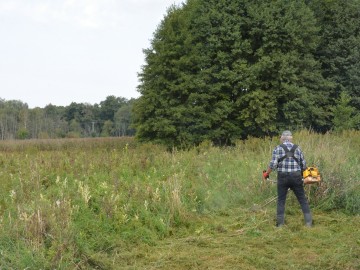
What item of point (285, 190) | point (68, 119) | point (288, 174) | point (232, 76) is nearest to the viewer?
point (288, 174)

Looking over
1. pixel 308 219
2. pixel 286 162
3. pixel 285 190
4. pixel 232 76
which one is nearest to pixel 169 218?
pixel 285 190

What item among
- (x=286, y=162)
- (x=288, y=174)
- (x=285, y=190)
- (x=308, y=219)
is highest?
(x=286, y=162)

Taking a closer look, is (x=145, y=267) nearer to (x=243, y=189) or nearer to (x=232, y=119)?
(x=243, y=189)

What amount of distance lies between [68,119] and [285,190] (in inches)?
3948

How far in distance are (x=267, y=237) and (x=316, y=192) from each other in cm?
240

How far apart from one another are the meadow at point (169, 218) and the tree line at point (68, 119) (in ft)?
192

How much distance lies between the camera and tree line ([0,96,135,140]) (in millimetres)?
78875

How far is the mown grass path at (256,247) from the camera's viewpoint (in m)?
5.30

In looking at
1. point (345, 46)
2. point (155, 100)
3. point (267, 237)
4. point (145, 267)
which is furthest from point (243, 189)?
point (345, 46)

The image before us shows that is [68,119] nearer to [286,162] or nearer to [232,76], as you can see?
[232,76]

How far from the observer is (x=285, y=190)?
7445 millimetres

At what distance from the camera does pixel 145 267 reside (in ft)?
17.1

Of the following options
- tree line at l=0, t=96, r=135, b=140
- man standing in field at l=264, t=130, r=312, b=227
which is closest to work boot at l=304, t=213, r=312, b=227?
man standing in field at l=264, t=130, r=312, b=227

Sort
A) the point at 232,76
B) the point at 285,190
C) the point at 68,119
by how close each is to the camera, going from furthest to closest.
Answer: the point at 68,119 < the point at 232,76 < the point at 285,190
